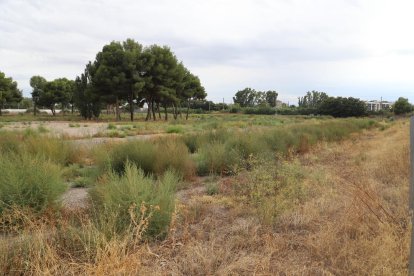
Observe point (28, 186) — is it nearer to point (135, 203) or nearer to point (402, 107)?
point (135, 203)

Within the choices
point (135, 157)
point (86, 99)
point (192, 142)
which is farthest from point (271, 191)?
point (86, 99)

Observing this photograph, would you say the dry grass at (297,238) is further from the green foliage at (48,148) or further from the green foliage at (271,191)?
the green foliage at (48,148)

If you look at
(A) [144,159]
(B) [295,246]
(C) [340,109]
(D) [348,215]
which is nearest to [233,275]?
(B) [295,246]

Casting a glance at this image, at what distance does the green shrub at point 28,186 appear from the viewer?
4.93 metres

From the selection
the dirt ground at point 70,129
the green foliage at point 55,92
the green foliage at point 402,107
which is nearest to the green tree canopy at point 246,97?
the green foliage at point 402,107

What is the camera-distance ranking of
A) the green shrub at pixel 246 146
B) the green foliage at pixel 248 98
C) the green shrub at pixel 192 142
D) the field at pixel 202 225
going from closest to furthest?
the field at pixel 202 225, the green shrub at pixel 246 146, the green shrub at pixel 192 142, the green foliage at pixel 248 98

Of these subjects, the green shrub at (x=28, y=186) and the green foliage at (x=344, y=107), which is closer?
the green shrub at (x=28, y=186)

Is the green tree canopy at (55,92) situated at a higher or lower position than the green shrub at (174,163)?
higher

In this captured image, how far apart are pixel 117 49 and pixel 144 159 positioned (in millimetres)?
40520

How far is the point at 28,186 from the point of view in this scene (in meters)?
5.14

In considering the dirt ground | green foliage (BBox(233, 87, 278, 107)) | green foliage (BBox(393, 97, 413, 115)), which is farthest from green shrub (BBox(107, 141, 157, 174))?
green foliage (BBox(233, 87, 278, 107))

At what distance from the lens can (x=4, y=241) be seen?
3.77m

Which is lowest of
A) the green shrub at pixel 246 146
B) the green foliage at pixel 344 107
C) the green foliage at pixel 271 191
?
the green foliage at pixel 271 191

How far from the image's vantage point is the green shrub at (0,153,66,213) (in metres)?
4.93
